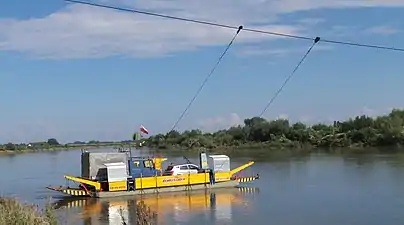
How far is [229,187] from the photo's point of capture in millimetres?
39438

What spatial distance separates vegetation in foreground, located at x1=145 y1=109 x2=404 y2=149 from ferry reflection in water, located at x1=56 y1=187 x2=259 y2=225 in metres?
41.7

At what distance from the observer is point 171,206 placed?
3192cm

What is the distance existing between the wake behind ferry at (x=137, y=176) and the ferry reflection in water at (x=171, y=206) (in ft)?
2.22

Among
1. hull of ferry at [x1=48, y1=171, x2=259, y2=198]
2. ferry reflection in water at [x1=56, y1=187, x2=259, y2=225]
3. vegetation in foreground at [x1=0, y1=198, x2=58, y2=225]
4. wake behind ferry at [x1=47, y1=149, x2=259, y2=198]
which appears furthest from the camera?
wake behind ferry at [x1=47, y1=149, x2=259, y2=198]

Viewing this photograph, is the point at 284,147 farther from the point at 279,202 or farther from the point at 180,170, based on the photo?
the point at 279,202

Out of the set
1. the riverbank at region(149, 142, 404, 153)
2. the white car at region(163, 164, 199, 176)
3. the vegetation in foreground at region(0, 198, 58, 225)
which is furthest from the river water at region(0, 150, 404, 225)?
the riverbank at region(149, 142, 404, 153)

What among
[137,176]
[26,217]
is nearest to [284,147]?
[137,176]

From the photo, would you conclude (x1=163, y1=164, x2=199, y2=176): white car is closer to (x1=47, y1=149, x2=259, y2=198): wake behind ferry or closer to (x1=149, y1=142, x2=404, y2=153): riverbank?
(x1=47, y1=149, x2=259, y2=198): wake behind ferry

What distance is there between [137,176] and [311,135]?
184 ft

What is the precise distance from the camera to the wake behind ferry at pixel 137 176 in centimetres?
3591

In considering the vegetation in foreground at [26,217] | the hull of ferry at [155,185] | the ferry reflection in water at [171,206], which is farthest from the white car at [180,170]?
the vegetation in foreground at [26,217]

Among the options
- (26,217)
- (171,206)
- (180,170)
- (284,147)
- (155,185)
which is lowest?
(171,206)

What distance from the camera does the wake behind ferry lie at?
3591 cm

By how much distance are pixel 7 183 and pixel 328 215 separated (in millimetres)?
30631
